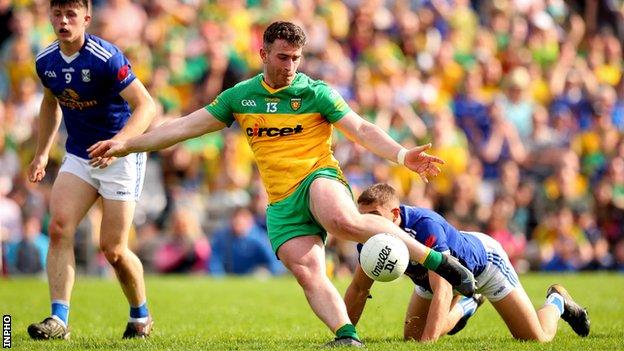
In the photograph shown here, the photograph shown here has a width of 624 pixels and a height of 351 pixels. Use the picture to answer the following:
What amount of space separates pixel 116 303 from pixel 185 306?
892 mm

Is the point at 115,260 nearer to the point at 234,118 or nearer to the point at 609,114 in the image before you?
the point at 234,118

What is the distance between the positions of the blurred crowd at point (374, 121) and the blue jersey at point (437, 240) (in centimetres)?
796

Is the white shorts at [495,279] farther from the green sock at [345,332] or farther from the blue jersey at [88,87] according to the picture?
the blue jersey at [88,87]

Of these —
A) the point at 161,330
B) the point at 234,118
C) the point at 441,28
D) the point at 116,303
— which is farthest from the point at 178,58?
the point at 234,118

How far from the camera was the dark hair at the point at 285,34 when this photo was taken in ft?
25.6

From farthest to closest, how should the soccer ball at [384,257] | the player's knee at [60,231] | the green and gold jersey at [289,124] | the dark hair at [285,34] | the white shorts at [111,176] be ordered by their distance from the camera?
the white shorts at [111,176] → the player's knee at [60,231] → the green and gold jersey at [289,124] → the dark hair at [285,34] → the soccer ball at [384,257]

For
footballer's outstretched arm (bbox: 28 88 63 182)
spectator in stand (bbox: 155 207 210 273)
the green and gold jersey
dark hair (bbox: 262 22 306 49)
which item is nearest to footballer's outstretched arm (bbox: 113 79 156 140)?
footballer's outstretched arm (bbox: 28 88 63 182)

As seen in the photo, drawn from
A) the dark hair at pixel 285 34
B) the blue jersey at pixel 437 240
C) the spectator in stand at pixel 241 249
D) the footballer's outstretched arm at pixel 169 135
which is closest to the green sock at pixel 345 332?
the blue jersey at pixel 437 240

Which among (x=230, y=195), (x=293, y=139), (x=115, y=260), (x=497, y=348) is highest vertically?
(x=293, y=139)

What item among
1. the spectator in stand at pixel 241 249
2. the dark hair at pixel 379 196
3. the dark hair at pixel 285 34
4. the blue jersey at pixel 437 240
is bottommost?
the spectator in stand at pixel 241 249

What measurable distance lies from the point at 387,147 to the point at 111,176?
8.53 feet

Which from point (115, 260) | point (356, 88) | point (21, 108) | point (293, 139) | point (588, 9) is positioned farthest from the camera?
point (588, 9)

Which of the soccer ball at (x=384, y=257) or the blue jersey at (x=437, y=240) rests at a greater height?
the soccer ball at (x=384, y=257)

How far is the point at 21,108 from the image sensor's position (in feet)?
57.7
